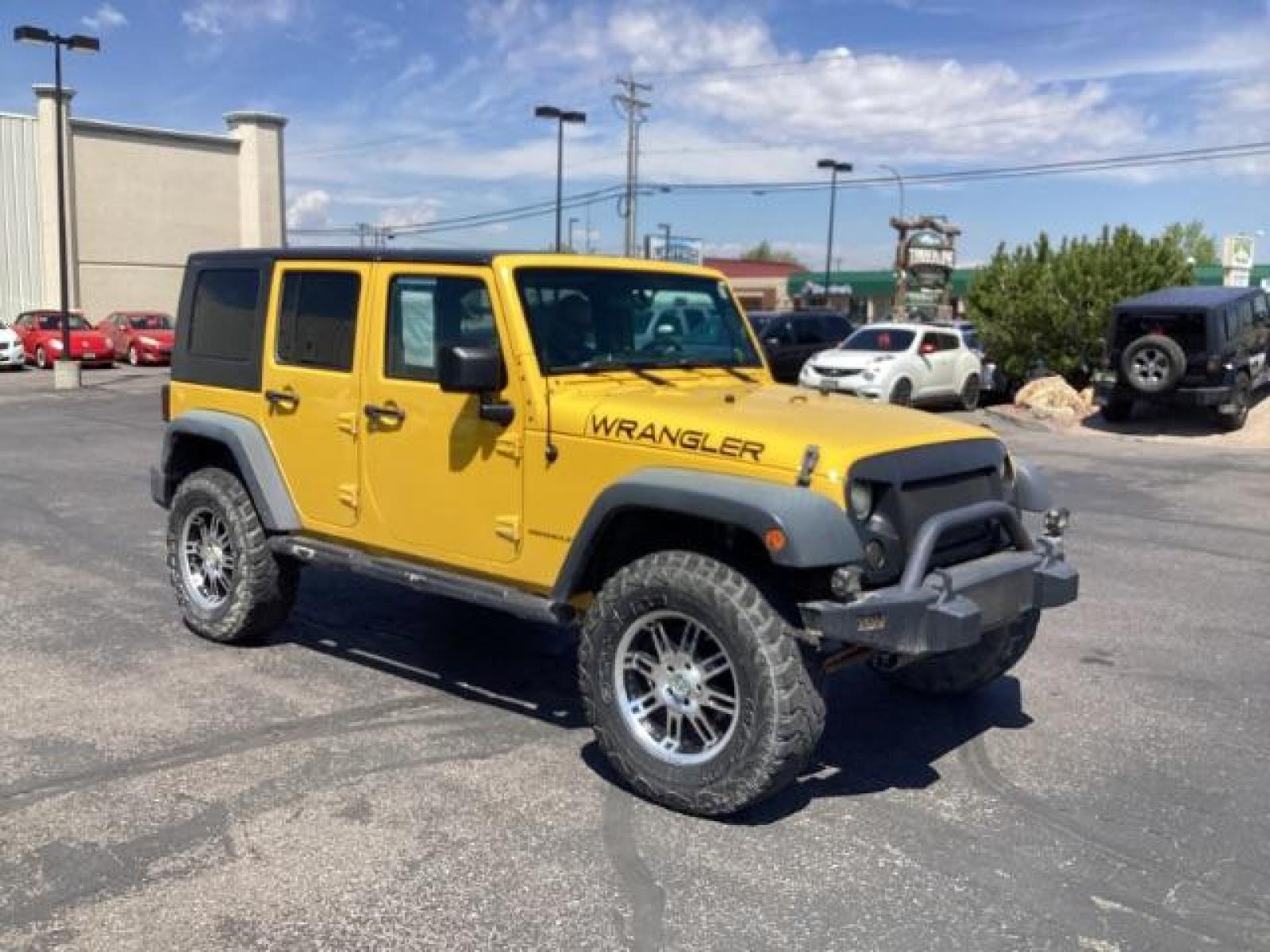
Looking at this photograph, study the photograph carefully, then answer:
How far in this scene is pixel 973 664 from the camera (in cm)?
536

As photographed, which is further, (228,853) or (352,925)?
(228,853)

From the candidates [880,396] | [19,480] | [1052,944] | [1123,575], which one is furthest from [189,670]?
[880,396]

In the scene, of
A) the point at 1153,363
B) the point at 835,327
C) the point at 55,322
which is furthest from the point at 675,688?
the point at 55,322

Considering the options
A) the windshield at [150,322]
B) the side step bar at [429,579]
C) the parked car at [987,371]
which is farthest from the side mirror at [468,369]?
the windshield at [150,322]

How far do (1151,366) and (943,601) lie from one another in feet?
49.7

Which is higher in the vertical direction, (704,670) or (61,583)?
(704,670)

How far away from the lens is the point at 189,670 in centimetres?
583

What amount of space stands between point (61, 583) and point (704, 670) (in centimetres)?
512

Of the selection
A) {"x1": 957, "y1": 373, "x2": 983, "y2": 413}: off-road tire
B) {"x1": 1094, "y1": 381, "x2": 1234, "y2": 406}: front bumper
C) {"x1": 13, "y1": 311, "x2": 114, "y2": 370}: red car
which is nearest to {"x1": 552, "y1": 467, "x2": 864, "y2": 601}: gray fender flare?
{"x1": 1094, "y1": 381, "x2": 1234, "y2": 406}: front bumper

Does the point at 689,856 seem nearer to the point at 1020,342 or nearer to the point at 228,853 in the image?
the point at 228,853

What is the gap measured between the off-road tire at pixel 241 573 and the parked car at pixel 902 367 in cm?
1441

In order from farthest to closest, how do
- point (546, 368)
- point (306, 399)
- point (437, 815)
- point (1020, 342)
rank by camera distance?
point (1020, 342) < point (306, 399) < point (546, 368) < point (437, 815)

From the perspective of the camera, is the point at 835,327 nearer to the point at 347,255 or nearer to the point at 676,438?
the point at 347,255

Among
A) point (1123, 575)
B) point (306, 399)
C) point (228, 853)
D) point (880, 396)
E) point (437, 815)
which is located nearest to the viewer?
point (228, 853)
